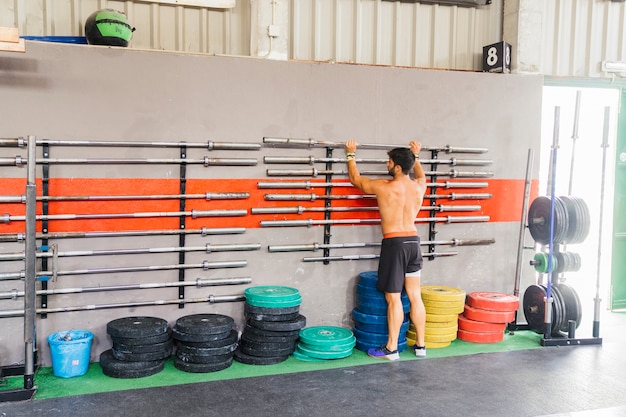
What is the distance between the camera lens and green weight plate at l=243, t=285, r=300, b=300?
4570mm

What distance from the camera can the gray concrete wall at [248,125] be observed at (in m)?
4.33

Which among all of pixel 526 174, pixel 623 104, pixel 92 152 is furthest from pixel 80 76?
pixel 623 104

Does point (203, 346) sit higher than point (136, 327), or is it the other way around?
point (136, 327)

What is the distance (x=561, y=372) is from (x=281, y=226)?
2.54 metres

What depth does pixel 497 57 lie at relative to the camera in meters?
5.73

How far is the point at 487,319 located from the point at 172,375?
2.82 meters

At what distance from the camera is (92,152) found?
443 cm

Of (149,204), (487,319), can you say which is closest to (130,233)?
(149,204)

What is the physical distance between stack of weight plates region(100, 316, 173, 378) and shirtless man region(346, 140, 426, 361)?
5.70 feet

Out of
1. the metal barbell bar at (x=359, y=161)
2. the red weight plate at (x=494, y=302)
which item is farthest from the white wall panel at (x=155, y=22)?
the red weight plate at (x=494, y=302)

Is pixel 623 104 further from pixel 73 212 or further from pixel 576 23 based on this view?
pixel 73 212

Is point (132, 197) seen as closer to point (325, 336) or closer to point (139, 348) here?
point (139, 348)

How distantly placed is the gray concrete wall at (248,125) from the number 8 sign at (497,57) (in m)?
0.18

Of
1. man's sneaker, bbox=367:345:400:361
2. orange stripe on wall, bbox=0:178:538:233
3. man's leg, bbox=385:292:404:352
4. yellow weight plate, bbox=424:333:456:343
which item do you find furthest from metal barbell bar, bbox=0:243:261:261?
yellow weight plate, bbox=424:333:456:343
